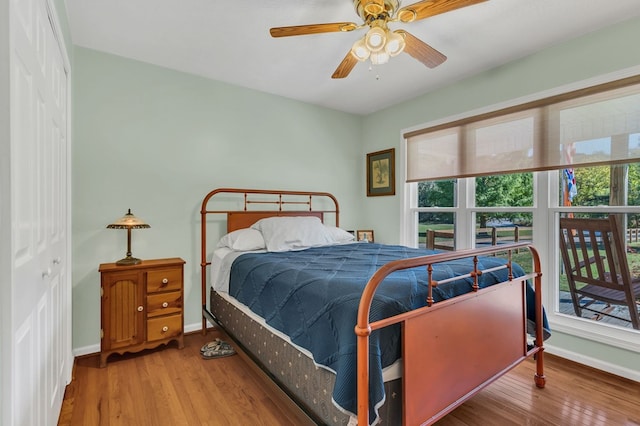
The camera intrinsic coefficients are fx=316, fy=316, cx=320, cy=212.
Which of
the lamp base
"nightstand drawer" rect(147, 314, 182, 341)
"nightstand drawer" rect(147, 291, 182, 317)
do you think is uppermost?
the lamp base

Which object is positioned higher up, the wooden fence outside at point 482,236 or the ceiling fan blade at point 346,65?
the ceiling fan blade at point 346,65

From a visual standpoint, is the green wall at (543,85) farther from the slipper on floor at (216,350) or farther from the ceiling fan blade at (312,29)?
the slipper on floor at (216,350)

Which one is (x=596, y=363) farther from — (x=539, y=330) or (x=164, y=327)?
(x=164, y=327)

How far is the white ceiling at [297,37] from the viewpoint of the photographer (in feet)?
6.86

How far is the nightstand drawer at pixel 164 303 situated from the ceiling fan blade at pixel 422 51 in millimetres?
2547

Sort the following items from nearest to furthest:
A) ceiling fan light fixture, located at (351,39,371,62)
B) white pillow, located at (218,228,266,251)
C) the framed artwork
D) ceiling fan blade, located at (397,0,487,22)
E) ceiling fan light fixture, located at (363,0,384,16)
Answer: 1. ceiling fan blade, located at (397,0,487,22)
2. ceiling fan light fixture, located at (363,0,384,16)
3. ceiling fan light fixture, located at (351,39,371,62)
4. white pillow, located at (218,228,266,251)
5. the framed artwork

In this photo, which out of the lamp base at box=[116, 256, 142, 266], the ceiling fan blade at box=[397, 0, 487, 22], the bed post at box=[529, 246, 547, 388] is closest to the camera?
the ceiling fan blade at box=[397, 0, 487, 22]

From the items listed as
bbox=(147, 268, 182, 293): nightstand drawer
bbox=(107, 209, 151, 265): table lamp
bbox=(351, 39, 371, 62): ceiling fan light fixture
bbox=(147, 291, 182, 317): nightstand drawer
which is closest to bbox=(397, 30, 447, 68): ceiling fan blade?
bbox=(351, 39, 371, 62): ceiling fan light fixture

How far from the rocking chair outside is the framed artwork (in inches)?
71.7

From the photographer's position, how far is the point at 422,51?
2072mm

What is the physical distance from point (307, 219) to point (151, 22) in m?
2.06

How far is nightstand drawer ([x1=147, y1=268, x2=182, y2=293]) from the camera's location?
2527 millimetres

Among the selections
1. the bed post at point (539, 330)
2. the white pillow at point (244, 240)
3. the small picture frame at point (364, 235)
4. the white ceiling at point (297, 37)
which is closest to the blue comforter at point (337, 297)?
the bed post at point (539, 330)

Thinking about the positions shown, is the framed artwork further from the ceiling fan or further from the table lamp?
the table lamp
